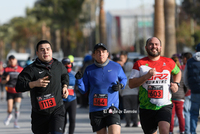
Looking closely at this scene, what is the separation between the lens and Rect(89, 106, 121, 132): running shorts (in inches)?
288

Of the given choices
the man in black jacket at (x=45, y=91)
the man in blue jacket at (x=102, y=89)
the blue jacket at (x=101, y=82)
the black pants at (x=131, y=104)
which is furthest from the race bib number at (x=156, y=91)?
the black pants at (x=131, y=104)

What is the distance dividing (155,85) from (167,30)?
1322 cm

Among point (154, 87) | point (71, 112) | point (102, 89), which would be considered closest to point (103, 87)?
point (102, 89)

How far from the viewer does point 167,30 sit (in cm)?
2003

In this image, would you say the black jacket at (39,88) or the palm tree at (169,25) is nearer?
the black jacket at (39,88)

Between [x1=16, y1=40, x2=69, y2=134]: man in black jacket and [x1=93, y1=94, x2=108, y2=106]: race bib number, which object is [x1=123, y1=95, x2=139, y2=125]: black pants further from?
[x1=16, y1=40, x2=69, y2=134]: man in black jacket

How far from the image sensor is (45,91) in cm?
669

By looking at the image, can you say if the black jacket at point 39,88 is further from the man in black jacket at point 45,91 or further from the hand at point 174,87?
the hand at point 174,87

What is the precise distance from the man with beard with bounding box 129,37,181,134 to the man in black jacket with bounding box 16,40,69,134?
123 cm

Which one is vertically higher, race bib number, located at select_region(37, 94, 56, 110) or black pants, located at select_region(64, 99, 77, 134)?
race bib number, located at select_region(37, 94, 56, 110)

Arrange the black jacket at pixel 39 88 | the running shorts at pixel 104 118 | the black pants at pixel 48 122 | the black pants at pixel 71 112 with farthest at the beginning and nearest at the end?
the black pants at pixel 71 112, the running shorts at pixel 104 118, the black pants at pixel 48 122, the black jacket at pixel 39 88

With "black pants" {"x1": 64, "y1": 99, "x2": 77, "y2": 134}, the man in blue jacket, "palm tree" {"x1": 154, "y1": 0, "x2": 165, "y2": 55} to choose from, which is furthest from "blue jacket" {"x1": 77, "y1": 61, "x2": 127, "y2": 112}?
"palm tree" {"x1": 154, "y1": 0, "x2": 165, "y2": 55}

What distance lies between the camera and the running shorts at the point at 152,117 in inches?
279

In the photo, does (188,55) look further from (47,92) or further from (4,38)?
(4,38)
